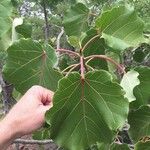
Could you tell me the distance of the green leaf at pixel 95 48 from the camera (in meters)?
1.56

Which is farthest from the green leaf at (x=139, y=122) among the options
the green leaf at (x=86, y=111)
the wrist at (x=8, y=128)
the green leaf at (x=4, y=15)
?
the green leaf at (x=4, y=15)

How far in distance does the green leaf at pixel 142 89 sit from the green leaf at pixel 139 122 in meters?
0.04

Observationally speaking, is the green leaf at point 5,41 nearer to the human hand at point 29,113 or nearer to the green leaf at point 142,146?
the human hand at point 29,113

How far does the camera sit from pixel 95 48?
1.64 metres

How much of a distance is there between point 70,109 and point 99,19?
12.3 inches

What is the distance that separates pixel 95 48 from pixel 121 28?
6.7 inches

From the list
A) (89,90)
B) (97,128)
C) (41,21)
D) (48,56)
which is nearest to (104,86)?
(89,90)

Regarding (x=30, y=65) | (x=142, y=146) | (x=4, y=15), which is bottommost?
(x=142, y=146)

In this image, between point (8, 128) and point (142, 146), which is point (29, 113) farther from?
point (142, 146)

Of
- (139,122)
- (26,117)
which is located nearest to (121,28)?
(139,122)

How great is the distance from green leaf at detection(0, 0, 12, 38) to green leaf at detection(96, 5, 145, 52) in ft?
0.95

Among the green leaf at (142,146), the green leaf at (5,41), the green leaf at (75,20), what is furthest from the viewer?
the green leaf at (75,20)

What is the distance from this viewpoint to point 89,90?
51.9 inches

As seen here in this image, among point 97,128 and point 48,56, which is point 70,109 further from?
point 48,56
